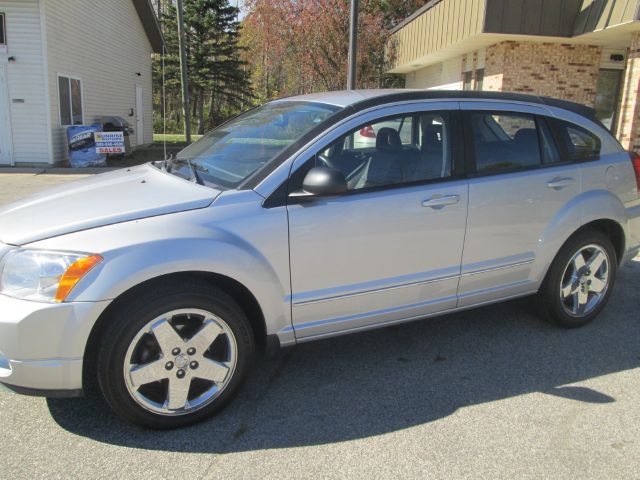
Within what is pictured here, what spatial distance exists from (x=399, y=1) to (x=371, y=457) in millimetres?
26264

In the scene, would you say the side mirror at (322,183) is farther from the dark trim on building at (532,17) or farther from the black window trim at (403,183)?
the dark trim on building at (532,17)

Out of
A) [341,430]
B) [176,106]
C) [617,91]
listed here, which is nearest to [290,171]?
[341,430]

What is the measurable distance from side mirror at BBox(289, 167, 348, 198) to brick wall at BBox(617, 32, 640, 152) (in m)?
9.96

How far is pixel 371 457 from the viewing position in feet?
8.86

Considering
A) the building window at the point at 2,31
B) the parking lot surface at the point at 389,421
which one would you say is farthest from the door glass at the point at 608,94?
the building window at the point at 2,31

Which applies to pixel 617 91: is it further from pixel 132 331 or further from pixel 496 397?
pixel 132 331

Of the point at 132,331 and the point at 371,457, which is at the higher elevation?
the point at 132,331

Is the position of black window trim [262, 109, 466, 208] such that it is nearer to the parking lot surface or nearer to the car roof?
the car roof

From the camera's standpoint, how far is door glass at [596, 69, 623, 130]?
1368cm

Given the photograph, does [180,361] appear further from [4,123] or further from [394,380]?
[4,123]

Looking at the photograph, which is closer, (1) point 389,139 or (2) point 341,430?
(2) point 341,430

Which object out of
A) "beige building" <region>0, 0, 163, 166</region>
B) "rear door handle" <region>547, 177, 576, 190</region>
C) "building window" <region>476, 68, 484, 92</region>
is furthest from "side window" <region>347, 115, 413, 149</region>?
"beige building" <region>0, 0, 163, 166</region>

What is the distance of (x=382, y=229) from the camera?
323 centimetres

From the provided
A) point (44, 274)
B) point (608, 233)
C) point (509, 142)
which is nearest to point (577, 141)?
point (509, 142)
